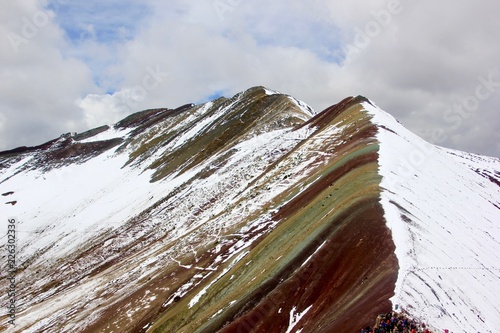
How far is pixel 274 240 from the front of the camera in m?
38.3

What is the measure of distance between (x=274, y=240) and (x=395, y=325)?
2217 cm

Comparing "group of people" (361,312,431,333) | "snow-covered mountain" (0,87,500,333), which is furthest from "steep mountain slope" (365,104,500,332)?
"group of people" (361,312,431,333)

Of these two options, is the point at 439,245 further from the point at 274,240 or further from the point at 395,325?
the point at 274,240

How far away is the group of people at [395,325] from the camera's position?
16.4 m

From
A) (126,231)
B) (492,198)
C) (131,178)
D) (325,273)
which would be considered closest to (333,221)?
(325,273)

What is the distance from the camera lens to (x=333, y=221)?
1161 inches

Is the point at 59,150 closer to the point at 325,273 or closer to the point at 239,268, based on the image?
the point at 239,268

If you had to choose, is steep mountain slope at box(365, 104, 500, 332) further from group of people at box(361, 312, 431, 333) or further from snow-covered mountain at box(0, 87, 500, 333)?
group of people at box(361, 312, 431, 333)

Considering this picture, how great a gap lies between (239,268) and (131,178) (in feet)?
326

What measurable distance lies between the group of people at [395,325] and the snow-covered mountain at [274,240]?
538mm

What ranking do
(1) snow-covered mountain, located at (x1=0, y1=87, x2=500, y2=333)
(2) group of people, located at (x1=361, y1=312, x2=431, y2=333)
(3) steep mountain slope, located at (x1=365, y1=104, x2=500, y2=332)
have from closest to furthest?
(2) group of people, located at (x1=361, y1=312, x2=431, y2=333), (3) steep mountain slope, located at (x1=365, y1=104, x2=500, y2=332), (1) snow-covered mountain, located at (x1=0, y1=87, x2=500, y2=333)

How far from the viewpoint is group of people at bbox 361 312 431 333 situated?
647 inches

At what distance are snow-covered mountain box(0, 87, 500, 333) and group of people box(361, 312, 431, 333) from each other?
1.76 feet

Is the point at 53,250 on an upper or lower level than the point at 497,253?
upper
